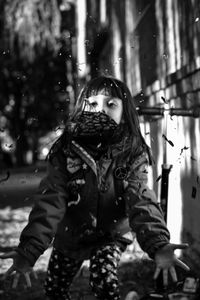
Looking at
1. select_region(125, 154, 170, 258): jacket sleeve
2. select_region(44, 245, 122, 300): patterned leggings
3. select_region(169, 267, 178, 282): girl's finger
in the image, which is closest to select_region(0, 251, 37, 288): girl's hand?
select_region(44, 245, 122, 300): patterned leggings

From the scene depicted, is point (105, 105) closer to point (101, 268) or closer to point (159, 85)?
point (101, 268)

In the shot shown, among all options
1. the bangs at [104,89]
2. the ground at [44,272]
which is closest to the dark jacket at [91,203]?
the bangs at [104,89]

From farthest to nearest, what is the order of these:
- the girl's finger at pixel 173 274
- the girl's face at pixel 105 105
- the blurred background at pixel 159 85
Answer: the blurred background at pixel 159 85, the girl's face at pixel 105 105, the girl's finger at pixel 173 274

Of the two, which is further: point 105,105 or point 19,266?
point 105,105

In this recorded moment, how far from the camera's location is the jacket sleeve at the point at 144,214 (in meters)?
1.94

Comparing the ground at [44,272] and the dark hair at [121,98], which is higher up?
the dark hair at [121,98]

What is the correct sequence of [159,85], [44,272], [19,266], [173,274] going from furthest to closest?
[159,85] → [44,272] → [19,266] → [173,274]

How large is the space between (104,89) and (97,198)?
1.45 feet

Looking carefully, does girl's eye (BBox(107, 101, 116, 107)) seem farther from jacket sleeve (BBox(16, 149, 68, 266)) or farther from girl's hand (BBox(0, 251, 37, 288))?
girl's hand (BBox(0, 251, 37, 288))

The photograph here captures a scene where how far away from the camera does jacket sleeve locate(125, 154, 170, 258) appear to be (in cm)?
194

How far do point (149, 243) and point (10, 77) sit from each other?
7.64m

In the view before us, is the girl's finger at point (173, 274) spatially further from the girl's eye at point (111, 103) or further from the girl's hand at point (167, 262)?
the girl's eye at point (111, 103)

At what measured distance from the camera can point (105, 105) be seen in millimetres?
2098

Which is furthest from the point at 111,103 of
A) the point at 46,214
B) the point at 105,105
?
the point at 46,214
